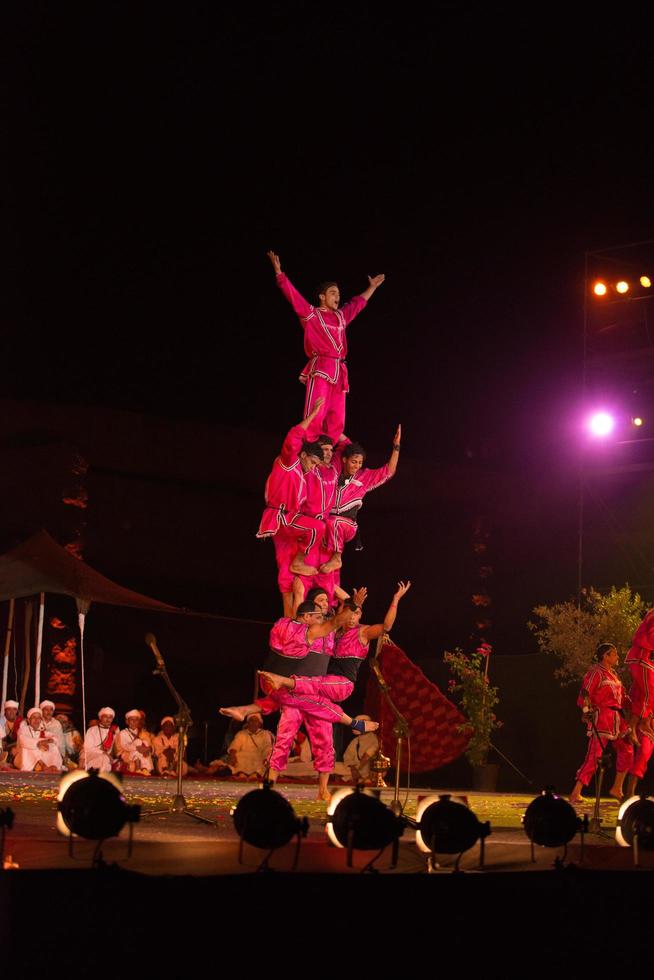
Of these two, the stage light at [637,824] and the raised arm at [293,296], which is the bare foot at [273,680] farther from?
the stage light at [637,824]

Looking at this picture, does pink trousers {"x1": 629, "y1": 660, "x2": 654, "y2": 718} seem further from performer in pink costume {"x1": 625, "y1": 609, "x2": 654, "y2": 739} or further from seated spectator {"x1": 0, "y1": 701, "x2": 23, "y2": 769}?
seated spectator {"x1": 0, "y1": 701, "x2": 23, "y2": 769}

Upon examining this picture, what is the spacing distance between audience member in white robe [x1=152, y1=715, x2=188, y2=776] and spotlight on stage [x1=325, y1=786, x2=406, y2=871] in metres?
5.99

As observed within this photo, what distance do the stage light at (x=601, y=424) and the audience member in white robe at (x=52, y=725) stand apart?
21.9 feet

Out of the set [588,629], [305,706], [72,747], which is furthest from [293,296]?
[588,629]

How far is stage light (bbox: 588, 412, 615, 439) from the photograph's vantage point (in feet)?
46.5

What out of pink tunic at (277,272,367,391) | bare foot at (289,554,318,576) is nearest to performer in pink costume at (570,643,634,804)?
bare foot at (289,554,318,576)

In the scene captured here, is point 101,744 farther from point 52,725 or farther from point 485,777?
point 485,777

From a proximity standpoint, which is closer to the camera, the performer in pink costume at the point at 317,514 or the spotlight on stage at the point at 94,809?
the spotlight on stage at the point at 94,809

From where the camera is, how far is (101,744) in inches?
418

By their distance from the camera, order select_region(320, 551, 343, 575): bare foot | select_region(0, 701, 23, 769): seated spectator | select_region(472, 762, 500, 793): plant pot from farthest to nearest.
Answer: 1. select_region(472, 762, 500, 793): plant pot
2. select_region(0, 701, 23, 769): seated spectator
3. select_region(320, 551, 343, 575): bare foot

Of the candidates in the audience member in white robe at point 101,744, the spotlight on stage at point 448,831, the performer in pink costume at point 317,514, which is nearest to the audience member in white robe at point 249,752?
the audience member in white robe at point 101,744

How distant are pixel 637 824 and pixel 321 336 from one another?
13.6 feet

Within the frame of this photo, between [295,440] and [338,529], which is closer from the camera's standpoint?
[295,440]

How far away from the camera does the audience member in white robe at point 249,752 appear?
35.9ft
